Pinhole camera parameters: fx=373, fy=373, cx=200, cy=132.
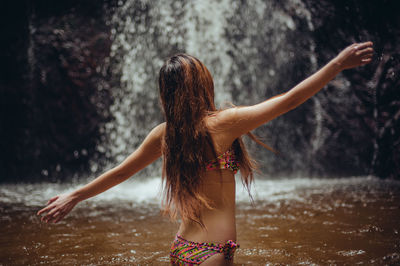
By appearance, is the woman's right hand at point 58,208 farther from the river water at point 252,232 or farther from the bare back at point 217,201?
the river water at point 252,232

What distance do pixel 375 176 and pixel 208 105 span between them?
780cm

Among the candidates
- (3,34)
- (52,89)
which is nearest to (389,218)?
(52,89)

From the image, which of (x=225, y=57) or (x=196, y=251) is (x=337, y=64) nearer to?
(x=196, y=251)

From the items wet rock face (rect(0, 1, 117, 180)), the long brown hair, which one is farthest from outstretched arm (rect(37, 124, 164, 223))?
wet rock face (rect(0, 1, 117, 180))

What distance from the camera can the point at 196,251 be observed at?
5.44 ft

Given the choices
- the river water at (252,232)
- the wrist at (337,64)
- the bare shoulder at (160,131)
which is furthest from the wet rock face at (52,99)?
the wrist at (337,64)

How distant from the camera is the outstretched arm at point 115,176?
1.87m

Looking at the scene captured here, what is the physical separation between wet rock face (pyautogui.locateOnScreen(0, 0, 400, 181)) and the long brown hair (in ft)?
28.1

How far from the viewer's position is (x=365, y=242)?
3.11 m

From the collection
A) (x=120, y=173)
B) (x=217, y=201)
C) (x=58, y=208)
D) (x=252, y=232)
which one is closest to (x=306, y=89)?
(x=217, y=201)

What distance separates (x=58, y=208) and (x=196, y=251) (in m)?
0.74

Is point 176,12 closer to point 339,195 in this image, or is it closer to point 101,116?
point 101,116

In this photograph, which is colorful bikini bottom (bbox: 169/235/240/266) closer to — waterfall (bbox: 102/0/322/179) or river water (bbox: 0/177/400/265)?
river water (bbox: 0/177/400/265)

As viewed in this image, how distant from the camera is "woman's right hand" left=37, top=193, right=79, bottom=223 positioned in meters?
1.85
